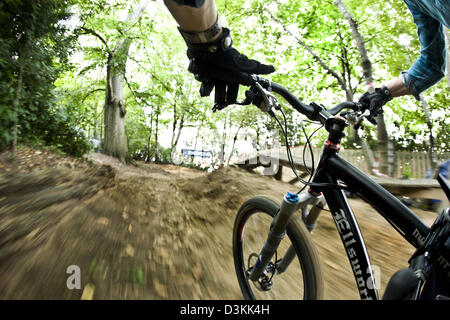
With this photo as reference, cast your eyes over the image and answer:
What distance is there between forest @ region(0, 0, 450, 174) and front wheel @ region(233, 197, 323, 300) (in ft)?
2.46

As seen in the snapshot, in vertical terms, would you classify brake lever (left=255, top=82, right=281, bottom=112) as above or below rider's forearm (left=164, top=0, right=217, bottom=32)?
below

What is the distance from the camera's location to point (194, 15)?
3.47 ft

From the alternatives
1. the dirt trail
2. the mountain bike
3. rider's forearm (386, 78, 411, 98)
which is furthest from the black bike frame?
the dirt trail

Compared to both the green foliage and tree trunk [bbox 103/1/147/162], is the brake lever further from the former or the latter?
tree trunk [bbox 103/1/147/162]

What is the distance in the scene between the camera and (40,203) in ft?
9.62

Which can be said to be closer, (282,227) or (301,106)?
(301,106)

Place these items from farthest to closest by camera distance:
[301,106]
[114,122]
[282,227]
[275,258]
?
[114,122] < [275,258] < [282,227] < [301,106]

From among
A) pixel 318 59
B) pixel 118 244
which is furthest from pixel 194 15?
pixel 318 59

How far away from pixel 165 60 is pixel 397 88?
13.6 m

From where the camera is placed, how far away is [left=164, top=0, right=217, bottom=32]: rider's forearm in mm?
1028

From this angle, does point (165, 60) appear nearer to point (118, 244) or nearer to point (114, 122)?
point (114, 122)

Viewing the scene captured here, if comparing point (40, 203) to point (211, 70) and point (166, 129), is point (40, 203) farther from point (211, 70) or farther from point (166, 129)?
point (166, 129)
